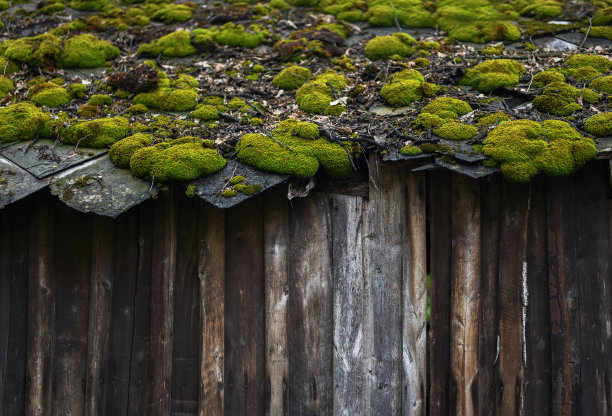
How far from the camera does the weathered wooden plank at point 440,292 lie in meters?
3.98

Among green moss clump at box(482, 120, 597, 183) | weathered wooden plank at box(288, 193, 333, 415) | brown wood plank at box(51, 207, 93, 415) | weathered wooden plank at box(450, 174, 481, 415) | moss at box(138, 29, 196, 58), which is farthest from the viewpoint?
moss at box(138, 29, 196, 58)

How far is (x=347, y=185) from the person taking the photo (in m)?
4.04

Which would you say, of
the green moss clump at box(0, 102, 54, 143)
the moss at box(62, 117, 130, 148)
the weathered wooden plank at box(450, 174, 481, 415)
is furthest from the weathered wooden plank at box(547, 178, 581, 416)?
the green moss clump at box(0, 102, 54, 143)

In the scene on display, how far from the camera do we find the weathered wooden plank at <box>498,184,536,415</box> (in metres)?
3.86

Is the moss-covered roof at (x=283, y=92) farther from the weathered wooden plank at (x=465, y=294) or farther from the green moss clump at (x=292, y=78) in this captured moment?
the weathered wooden plank at (x=465, y=294)

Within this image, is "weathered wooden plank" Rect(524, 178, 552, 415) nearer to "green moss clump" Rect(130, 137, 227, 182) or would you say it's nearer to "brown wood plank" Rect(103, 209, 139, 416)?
"green moss clump" Rect(130, 137, 227, 182)

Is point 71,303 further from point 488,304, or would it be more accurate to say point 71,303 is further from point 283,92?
point 488,304

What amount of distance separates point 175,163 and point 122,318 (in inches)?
59.0

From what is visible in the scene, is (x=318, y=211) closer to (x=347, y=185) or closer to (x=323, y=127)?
(x=347, y=185)

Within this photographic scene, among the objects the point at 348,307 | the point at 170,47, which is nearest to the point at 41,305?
the point at 348,307

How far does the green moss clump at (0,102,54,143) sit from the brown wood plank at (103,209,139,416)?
0.95 m

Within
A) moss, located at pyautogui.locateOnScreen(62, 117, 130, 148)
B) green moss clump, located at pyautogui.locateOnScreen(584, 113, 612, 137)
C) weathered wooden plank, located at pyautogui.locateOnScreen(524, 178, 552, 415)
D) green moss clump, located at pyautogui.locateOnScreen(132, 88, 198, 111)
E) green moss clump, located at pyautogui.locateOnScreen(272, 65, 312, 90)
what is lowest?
weathered wooden plank, located at pyautogui.locateOnScreen(524, 178, 552, 415)

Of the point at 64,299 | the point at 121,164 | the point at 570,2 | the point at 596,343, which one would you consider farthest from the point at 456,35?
the point at 64,299

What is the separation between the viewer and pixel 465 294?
393 cm
